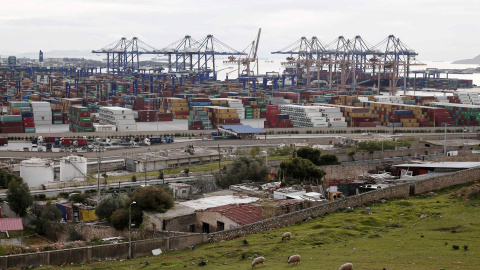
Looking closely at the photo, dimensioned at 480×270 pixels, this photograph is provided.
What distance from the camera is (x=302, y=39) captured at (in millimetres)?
80125

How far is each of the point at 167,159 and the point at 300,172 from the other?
6818mm

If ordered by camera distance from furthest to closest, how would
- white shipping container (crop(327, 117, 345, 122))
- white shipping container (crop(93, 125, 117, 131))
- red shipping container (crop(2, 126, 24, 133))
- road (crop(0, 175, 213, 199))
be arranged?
white shipping container (crop(327, 117, 345, 122)), white shipping container (crop(93, 125, 117, 131)), red shipping container (crop(2, 126, 24, 133)), road (crop(0, 175, 213, 199))

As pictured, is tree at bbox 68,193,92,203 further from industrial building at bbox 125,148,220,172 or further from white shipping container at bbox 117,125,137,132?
white shipping container at bbox 117,125,137,132

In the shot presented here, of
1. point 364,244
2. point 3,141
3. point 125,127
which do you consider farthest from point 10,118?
point 364,244

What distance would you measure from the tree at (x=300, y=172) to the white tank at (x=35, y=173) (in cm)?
693

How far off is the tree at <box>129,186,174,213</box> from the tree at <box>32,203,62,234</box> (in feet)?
6.30

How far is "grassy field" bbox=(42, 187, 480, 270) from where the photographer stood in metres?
7.69

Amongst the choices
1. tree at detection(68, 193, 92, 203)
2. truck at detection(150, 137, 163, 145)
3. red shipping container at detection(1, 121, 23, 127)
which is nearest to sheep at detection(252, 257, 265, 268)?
tree at detection(68, 193, 92, 203)

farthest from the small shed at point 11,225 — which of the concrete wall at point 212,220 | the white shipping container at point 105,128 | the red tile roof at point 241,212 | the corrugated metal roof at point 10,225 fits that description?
the white shipping container at point 105,128

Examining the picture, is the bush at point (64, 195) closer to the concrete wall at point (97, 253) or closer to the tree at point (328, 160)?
the concrete wall at point (97, 253)

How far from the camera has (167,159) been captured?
20562 mm

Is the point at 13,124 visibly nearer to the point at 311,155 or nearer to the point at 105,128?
the point at 105,128

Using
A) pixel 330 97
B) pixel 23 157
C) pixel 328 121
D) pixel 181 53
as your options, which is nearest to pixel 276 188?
pixel 23 157

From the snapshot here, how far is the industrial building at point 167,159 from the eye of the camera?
20.2m
